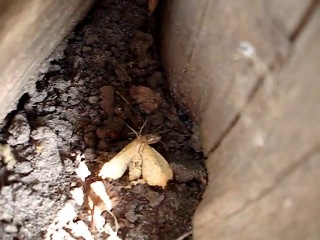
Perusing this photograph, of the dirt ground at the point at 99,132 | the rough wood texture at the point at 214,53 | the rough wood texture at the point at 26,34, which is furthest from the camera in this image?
the dirt ground at the point at 99,132

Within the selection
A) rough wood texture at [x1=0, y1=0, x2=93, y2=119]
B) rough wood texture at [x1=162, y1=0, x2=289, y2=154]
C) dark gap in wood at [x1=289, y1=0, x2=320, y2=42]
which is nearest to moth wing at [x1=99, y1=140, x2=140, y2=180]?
rough wood texture at [x1=162, y1=0, x2=289, y2=154]

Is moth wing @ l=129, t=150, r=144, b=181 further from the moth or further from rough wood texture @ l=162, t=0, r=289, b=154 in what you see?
rough wood texture @ l=162, t=0, r=289, b=154

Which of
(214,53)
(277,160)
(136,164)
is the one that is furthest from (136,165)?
(277,160)

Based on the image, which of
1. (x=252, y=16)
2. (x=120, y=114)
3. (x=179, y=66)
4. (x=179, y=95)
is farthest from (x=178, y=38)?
(x=252, y=16)

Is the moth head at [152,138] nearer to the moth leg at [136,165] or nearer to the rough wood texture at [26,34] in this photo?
the moth leg at [136,165]

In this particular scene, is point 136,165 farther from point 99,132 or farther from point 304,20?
point 304,20

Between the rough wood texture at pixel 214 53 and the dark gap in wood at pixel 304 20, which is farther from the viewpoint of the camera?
the rough wood texture at pixel 214 53

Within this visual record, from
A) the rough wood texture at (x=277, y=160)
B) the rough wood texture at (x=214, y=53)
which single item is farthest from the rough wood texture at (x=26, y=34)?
the rough wood texture at (x=277, y=160)
